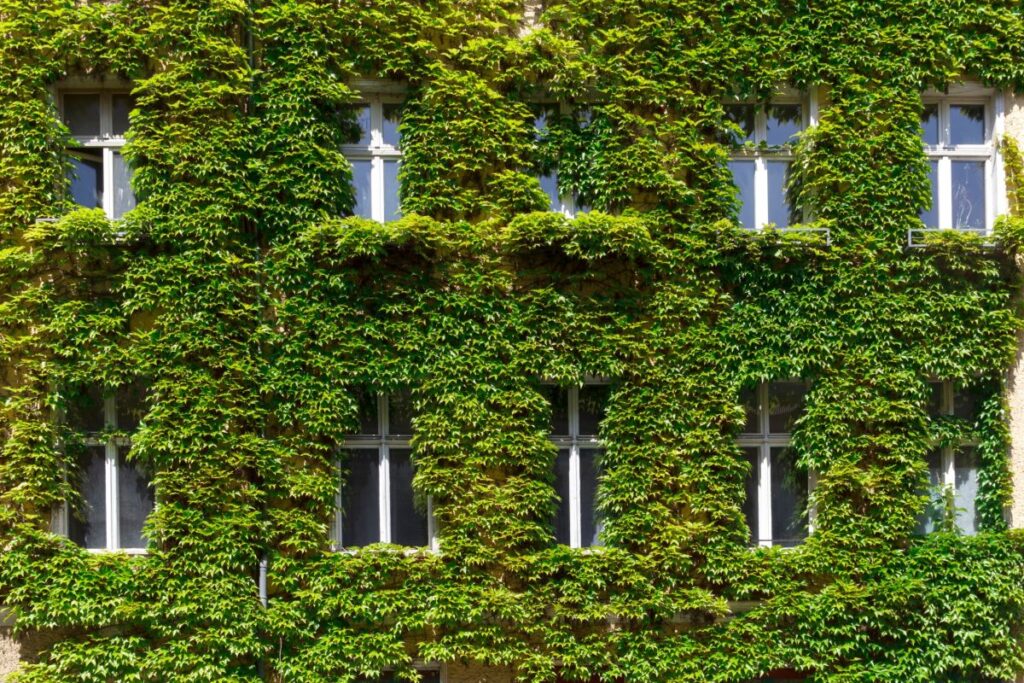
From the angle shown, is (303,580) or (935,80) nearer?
(303,580)

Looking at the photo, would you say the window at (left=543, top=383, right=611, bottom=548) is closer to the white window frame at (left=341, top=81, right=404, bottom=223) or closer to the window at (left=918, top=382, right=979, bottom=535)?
the white window frame at (left=341, top=81, right=404, bottom=223)

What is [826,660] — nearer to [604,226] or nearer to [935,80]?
[604,226]

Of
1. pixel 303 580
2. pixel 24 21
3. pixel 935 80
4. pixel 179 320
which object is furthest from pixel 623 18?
pixel 303 580

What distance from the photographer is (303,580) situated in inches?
325

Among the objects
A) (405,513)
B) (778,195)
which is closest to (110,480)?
(405,513)

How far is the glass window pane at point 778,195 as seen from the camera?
9148mm

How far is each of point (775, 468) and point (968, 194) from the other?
4210mm

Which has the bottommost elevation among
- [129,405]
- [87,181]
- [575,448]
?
[575,448]

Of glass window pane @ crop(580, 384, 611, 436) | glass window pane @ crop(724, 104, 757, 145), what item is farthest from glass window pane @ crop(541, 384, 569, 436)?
glass window pane @ crop(724, 104, 757, 145)

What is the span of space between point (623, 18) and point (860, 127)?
3083 millimetres

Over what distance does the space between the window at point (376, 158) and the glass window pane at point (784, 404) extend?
16.4 ft

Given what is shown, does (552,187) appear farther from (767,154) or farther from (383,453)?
(383,453)

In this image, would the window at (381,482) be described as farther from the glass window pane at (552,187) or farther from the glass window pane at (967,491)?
the glass window pane at (967,491)

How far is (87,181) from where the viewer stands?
28.8ft
